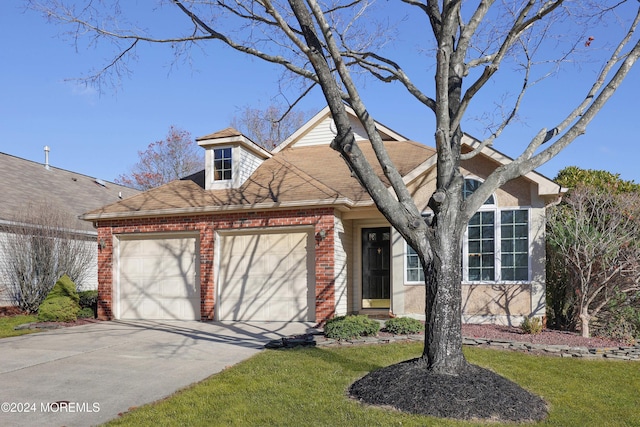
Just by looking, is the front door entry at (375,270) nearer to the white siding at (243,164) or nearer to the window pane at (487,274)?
the window pane at (487,274)

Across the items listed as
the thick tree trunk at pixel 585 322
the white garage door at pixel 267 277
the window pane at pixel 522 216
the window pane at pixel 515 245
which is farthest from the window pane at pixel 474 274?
the white garage door at pixel 267 277

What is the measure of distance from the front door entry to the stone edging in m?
3.98

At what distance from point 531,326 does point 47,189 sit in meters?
17.6

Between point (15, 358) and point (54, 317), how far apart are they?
4393 millimetres

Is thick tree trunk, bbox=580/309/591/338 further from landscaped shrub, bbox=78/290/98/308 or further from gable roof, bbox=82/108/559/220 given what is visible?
landscaped shrub, bbox=78/290/98/308

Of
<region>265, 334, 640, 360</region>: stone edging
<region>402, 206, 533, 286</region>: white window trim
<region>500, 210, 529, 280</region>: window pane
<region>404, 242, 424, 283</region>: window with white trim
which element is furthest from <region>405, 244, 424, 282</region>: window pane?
<region>265, 334, 640, 360</region>: stone edging

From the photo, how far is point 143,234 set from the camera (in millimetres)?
13766

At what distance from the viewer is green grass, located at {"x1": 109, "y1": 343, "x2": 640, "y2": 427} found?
18.0ft

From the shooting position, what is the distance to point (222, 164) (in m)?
14.4

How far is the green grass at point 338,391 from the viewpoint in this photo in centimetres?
550

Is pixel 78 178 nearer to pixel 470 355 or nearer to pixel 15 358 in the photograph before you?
→ pixel 15 358

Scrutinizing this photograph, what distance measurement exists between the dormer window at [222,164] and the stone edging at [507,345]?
19.4ft

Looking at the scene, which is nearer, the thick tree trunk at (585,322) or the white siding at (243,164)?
the thick tree trunk at (585,322)

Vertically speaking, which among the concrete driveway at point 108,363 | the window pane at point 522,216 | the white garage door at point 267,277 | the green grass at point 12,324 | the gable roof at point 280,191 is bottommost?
the green grass at point 12,324
